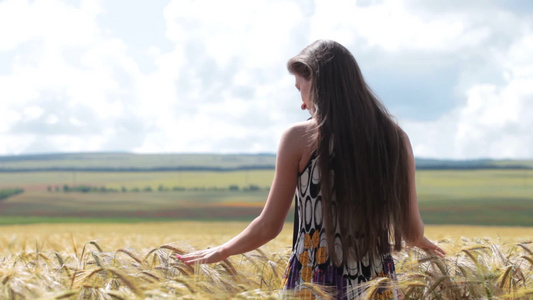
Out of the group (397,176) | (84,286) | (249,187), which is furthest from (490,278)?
(249,187)

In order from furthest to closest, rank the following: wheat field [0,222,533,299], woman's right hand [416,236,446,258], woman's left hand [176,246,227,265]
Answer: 1. woman's right hand [416,236,446,258]
2. woman's left hand [176,246,227,265]
3. wheat field [0,222,533,299]

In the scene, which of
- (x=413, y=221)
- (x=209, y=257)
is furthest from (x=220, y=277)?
(x=413, y=221)

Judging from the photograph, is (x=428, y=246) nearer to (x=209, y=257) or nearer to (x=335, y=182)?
(x=335, y=182)

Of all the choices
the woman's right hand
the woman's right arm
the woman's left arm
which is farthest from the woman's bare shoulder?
the woman's right hand

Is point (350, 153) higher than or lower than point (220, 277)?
higher

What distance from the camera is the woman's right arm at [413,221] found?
2.53 m

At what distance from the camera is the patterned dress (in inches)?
92.2

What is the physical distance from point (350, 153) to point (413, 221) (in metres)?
0.57

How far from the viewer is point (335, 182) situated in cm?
232

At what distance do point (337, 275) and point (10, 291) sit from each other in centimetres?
120

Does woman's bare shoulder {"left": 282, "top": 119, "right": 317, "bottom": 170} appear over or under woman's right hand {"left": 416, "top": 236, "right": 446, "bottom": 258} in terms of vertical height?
over

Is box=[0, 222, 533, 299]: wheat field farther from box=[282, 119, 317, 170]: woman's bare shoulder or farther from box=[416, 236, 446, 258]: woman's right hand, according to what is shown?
box=[282, 119, 317, 170]: woman's bare shoulder

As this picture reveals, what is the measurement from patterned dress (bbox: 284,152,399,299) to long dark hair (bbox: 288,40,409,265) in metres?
0.05

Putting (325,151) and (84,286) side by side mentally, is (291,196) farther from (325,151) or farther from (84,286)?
(84,286)
